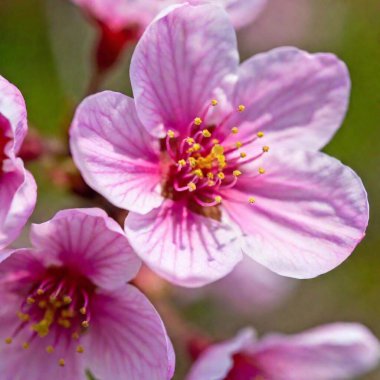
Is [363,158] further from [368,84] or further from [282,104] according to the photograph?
[282,104]

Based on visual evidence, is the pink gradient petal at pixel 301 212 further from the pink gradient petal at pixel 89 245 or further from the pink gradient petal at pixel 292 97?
the pink gradient petal at pixel 89 245

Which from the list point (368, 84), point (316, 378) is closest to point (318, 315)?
point (368, 84)

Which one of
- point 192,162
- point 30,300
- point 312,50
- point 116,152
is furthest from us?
point 312,50

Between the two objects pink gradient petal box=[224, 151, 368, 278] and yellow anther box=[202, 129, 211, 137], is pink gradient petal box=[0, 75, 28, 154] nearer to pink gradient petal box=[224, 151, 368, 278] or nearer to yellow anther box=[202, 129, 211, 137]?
yellow anther box=[202, 129, 211, 137]

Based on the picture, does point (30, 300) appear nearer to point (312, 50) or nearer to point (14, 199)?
point (14, 199)

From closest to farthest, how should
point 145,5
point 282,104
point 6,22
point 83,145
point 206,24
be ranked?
point 83,145 < point 206,24 < point 282,104 < point 145,5 < point 6,22

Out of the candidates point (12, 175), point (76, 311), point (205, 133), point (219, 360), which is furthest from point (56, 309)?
point (205, 133)
